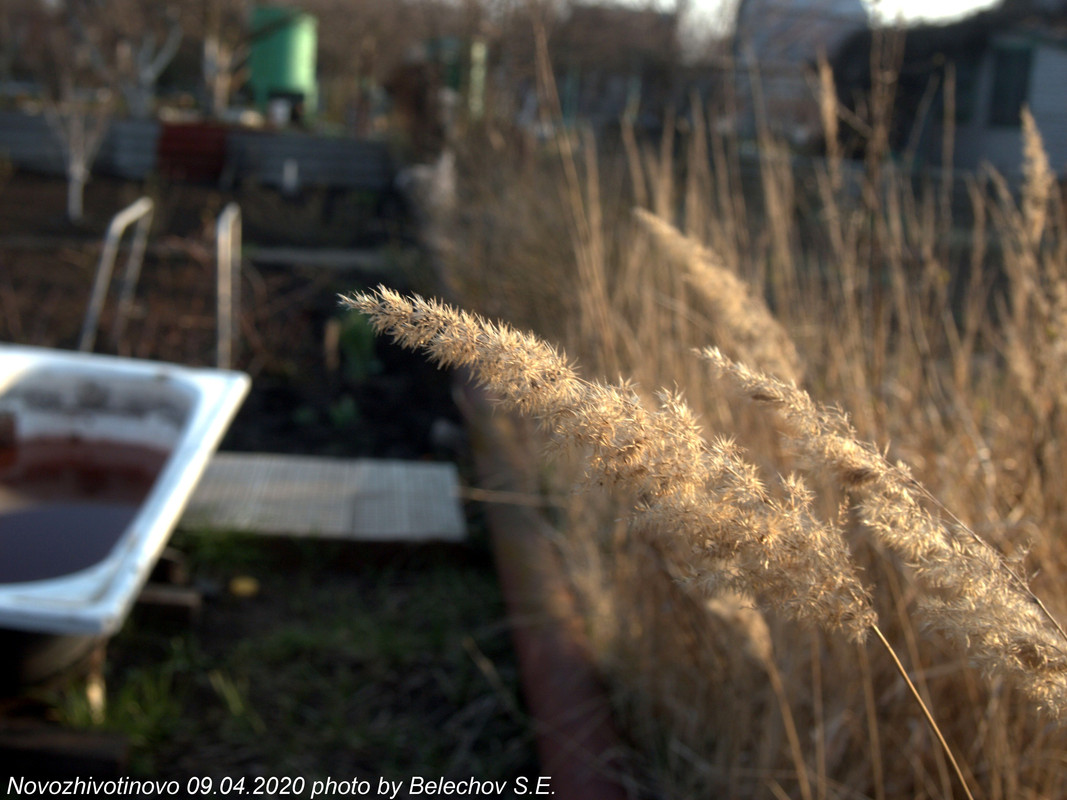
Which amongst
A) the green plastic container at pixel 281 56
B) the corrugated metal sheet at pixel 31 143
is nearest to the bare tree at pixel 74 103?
the corrugated metal sheet at pixel 31 143

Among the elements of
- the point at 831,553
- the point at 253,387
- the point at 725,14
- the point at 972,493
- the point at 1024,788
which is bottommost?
the point at 253,387

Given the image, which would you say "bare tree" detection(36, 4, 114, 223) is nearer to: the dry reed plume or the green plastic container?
the green plastic container

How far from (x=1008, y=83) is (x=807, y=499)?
15.2 m

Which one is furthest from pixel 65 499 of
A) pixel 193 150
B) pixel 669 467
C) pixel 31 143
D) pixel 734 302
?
pixel 31 143

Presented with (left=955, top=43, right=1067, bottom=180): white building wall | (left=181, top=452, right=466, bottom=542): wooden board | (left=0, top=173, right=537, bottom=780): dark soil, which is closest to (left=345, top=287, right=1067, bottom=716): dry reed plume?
(left=0, top=173, right=537, bottom=780): dark soil

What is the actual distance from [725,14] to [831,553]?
131 inches

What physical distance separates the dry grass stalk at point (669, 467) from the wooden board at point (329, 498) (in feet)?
7.41

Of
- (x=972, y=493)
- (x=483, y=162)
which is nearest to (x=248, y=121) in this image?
(x=483, y=162)

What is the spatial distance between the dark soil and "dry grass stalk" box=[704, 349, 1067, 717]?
1.55 meters

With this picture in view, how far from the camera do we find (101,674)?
7.30ft

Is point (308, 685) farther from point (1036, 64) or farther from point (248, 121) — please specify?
point (1036, 64)

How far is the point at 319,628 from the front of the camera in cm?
263

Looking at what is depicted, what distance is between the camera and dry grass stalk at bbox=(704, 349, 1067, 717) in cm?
62

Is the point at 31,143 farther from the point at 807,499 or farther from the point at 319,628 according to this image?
the point at 807,499
